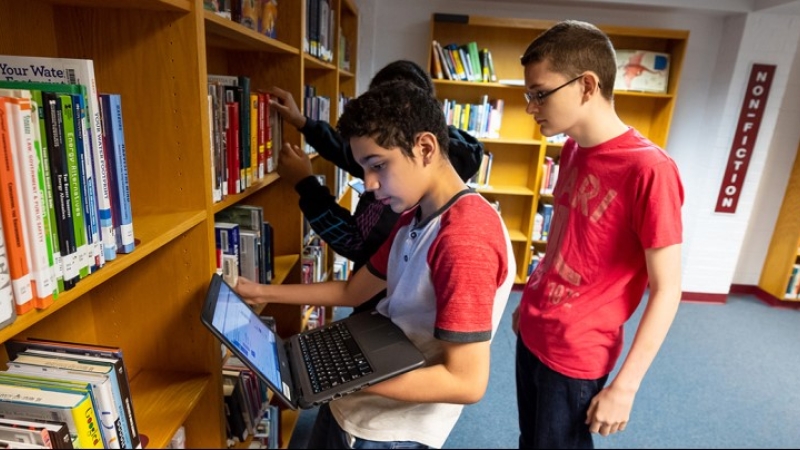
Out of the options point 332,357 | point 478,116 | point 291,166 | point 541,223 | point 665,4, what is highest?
point 665,4

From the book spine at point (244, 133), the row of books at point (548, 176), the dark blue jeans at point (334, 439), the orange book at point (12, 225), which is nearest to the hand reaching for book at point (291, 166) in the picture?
the book spine at point (244, 133)

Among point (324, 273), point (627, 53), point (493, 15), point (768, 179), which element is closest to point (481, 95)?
point (493, 15)

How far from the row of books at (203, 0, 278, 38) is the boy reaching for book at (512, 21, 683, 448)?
2.59 feet

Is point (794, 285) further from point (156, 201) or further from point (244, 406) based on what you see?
point (244, 406)

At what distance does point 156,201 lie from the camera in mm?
856

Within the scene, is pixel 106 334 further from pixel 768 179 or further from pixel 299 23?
pixel 768 179

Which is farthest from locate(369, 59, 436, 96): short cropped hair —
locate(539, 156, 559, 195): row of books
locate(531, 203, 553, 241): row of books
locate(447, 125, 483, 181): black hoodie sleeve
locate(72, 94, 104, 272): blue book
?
locate(531, 203, 553, 241): row of books

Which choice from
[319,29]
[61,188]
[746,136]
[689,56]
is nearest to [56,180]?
[61,188]

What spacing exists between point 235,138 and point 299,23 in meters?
0.55

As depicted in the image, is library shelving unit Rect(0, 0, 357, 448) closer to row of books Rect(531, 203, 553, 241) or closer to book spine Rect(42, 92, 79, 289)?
book spine Rect(42, 92, 79, 289)

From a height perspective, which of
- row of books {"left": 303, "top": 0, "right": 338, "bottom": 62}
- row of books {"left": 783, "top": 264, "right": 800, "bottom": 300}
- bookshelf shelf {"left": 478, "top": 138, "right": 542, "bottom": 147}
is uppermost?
row of books {"left": 303, "top": 0, "right": 338, "bottom": 62}

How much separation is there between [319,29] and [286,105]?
0.68 metres

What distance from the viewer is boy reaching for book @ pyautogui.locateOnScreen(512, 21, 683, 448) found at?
0.94m

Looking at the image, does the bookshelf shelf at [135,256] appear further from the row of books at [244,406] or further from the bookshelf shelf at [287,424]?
the bookshelf shelf at [287,424]
